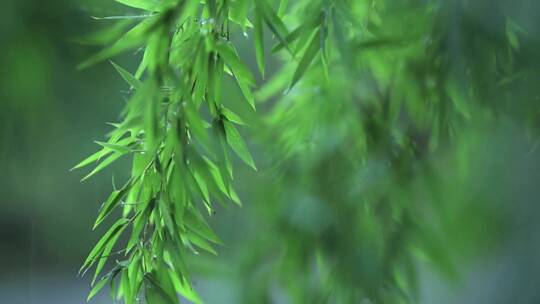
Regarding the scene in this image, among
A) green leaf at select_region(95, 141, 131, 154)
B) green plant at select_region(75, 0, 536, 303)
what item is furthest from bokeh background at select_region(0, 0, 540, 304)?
green leaf at select_region(95, 141, 131, 154)

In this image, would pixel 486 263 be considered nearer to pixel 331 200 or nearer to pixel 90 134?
pixel 331 200

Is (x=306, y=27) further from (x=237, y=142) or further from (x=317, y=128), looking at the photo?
(x=317, y=128)

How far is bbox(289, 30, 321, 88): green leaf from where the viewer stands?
26.0 inches

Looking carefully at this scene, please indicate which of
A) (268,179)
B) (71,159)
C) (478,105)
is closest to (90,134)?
(71,159)

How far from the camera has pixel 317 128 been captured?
3.41 feet

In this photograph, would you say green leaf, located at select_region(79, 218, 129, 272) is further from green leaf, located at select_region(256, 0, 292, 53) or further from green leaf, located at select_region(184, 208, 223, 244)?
green leaf, located at select_region(256, 0, 292, 53)

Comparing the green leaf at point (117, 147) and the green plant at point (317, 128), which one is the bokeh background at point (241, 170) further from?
the green leaf at point (117, 147)

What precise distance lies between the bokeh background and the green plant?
39 millimetres

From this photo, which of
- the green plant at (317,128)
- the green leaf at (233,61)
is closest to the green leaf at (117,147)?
the green plant at (317,128)

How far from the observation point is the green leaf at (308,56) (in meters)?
0.66

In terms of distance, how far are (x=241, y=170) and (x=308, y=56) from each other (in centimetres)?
53

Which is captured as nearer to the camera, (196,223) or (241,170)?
(196,223)

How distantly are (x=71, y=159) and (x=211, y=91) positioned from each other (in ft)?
4.55

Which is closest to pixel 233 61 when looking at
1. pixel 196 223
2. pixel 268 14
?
pixel 268 14
